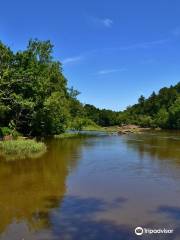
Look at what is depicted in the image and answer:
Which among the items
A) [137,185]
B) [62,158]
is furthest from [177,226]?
[62,158]

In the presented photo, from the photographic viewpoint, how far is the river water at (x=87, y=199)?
15.4 m

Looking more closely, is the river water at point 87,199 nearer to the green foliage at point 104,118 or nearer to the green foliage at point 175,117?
the green foliage at point 175,117

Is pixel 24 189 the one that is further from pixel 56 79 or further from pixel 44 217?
pixel 56 79

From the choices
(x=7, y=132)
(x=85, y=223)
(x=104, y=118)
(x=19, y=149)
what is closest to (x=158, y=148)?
(x=19, y=149)

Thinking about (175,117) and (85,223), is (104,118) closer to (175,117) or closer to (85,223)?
(175,117)

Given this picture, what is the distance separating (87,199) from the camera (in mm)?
20922

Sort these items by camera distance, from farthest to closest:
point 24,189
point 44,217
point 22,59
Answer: point 22,59 < point 24,189 < point 44,217

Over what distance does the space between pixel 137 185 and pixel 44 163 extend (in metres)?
12.5

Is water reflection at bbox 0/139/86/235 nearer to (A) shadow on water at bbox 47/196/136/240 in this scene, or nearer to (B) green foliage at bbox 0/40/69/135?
(A) shadow on water at bbox 47/196/136/240

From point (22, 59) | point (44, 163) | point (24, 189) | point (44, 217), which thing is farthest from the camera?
point (22, 59)

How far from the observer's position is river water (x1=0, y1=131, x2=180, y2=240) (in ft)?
50.4

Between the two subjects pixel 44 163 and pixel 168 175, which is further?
pixel 44 163

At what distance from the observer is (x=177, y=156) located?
41.6m

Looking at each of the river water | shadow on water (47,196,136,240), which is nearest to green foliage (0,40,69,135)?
the river water
